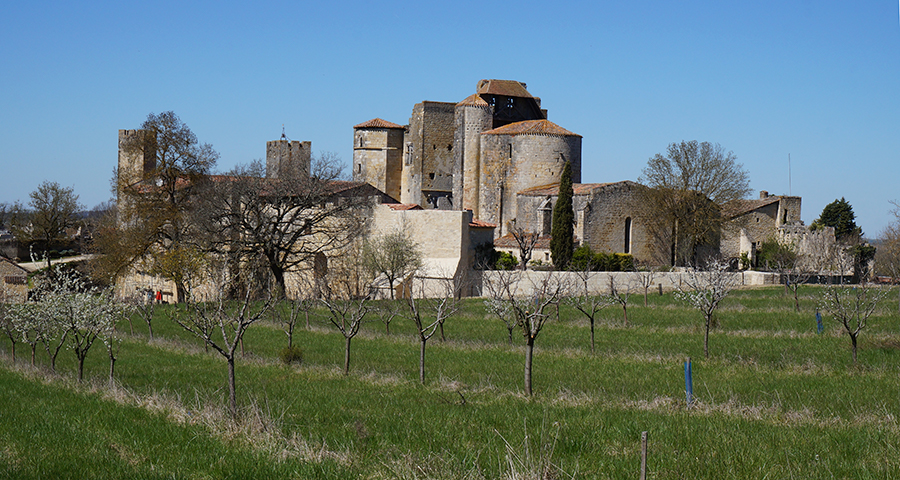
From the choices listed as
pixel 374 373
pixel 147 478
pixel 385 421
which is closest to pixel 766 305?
pixel 374 373

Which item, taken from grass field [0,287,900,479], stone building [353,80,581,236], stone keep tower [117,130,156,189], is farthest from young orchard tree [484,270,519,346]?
stone keep tower [117,130,156,189]

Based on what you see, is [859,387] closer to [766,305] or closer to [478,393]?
[478,393]

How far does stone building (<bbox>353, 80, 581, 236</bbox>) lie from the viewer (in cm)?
5062

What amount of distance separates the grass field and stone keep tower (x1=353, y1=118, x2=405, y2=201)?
38.0 metres

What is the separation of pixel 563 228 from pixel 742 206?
49.3 feet

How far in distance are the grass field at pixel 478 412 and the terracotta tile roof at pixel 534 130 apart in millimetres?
28179

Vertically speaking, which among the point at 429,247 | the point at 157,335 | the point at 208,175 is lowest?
the point at 157,335

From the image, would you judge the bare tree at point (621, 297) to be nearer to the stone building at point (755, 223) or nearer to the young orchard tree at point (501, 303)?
the young orchard tree at point (501, 303)

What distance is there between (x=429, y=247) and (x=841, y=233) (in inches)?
1374

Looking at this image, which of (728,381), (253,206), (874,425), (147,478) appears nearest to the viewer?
(147,478)

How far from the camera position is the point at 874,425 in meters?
10.4

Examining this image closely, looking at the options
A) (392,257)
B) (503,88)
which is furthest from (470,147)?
(392,257)

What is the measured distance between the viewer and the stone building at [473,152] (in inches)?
1993

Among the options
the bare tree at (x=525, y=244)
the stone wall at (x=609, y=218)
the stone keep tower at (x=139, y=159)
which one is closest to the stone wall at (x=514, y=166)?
the stone wall at (x=609, y=218)
